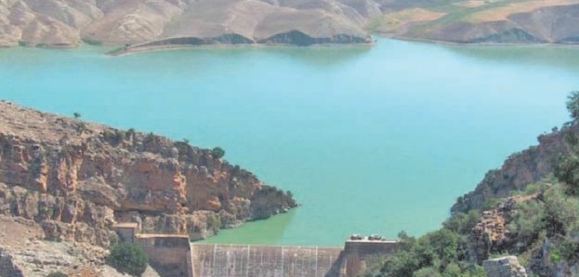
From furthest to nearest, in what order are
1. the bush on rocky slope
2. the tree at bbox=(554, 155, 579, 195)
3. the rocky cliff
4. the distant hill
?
1. the distant hill
2. the rocky cliff
3. the tree at bbox=(554, 155, 579, 195)
4. the bush on rocky slope

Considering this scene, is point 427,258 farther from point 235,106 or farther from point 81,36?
point 81,36

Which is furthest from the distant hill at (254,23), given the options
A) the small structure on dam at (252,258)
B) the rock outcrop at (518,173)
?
the small structure on dam at (252,258)

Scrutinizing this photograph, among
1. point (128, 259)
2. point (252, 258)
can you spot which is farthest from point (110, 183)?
point (252, 258)

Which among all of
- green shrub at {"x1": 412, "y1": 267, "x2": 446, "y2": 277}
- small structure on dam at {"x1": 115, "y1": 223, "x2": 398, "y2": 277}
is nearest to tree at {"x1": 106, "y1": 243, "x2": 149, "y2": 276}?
small structure on dam at {"x1": 115, "y1": 223, "x2": 398, "y2": 277}

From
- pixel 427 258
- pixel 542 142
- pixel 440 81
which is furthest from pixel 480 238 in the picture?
pixel 440 81

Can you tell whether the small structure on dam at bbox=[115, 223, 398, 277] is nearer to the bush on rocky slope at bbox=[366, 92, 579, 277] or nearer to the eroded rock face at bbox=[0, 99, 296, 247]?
the eroded rock face at bbox=[0, 99, 296, 247]
